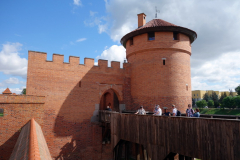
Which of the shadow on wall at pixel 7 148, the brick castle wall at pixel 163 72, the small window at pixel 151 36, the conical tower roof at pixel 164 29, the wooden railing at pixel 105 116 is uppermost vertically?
the conical tower roof at pixel 164 29

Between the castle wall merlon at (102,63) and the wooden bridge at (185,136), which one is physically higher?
the castle wall merlon at (102,63)

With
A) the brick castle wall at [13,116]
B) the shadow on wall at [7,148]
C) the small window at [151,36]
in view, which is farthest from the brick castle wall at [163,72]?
the shadow on wall at [7,148]

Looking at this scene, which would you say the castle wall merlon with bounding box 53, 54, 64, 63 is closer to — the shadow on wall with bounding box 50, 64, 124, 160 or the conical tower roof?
the shadow on wall with bounding box 50, 64, 124, 160

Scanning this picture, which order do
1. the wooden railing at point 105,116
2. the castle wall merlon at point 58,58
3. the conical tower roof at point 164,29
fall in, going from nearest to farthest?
the wooden railing at point 105,116 → the castle wall merlon at point 58,58 → the conical tower roof at point 164,29

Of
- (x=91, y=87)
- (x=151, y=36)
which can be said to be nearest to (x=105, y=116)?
(x=91, y=87)

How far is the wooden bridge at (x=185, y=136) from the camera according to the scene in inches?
192

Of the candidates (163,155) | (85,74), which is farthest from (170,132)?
(85,74)

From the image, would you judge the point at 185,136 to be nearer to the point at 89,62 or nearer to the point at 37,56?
the point at 89,62

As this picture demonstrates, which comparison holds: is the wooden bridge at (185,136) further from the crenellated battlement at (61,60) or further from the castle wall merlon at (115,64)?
the castle wall merlon at (115,64)

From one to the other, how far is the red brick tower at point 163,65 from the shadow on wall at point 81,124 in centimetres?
366

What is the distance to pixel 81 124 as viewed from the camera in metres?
13.0

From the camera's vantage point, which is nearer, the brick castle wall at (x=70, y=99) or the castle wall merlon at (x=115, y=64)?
the brick castle wall at (x=70, y=99)

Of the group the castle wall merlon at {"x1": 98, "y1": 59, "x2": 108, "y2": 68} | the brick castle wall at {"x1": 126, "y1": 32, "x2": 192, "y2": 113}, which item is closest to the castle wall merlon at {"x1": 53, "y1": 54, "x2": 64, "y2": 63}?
the castle wall merlon at {"x1": 98, "y1": 59, "x2": 108, "y2": 68}

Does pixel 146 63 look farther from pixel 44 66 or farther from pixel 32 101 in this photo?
pixel 32 101
